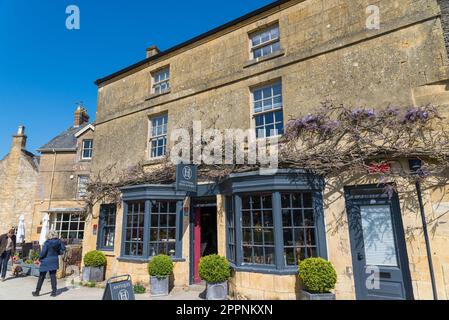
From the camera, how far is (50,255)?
317 inches

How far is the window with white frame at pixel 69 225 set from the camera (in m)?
20.8

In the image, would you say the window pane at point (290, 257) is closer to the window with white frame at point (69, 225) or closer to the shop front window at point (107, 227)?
the shop front window at point (107, 227)

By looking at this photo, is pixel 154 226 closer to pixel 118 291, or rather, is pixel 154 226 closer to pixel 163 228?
pixel 163 228

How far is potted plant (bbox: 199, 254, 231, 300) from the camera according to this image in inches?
282

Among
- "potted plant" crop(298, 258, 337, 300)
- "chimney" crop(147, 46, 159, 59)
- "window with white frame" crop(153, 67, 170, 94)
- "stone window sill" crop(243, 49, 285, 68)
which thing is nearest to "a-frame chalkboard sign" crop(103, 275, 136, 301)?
"potted plant" crop(298, 258, 337, 300)

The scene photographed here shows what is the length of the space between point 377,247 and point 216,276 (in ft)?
13.0

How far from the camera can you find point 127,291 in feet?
17.8

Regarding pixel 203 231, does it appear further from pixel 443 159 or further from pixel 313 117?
pixel 443 159

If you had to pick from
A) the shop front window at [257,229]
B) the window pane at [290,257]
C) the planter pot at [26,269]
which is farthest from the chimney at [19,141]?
the window pane at [290,257]

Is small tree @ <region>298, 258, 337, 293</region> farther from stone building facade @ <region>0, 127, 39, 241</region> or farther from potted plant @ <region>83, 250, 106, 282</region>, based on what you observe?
stone building facade @ <region>0, 127, 39, 241</region>

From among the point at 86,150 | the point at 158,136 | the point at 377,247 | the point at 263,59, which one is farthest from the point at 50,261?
the point at 86,150

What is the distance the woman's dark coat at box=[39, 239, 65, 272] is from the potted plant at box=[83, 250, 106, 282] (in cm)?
211
